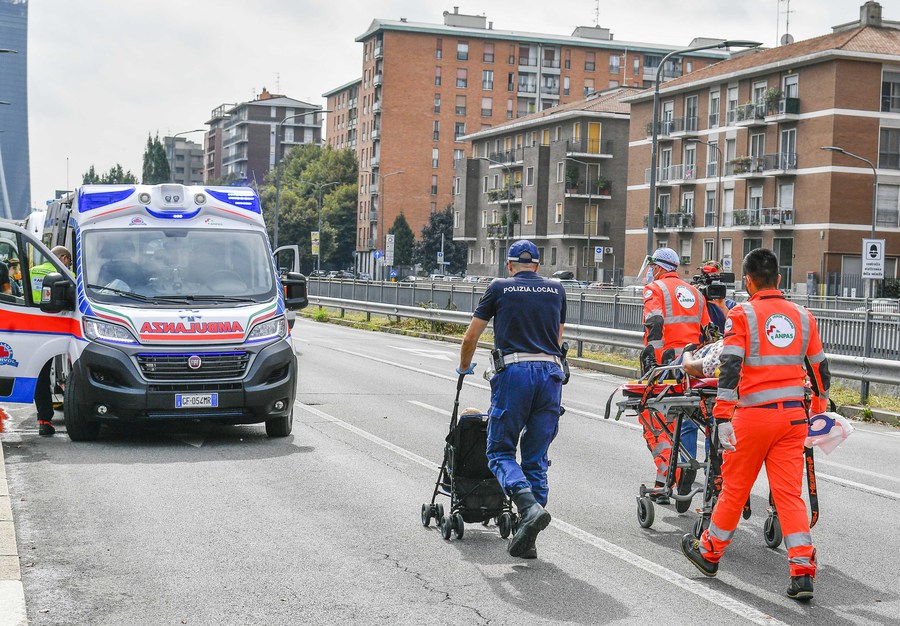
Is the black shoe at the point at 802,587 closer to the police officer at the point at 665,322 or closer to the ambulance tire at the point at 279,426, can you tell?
the police officer at the point at 665,322

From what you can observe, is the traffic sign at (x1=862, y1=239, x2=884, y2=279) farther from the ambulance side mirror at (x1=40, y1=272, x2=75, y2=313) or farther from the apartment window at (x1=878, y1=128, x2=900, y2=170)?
the apartment window at (x1=878, y1=128, x2=900, y2=170)

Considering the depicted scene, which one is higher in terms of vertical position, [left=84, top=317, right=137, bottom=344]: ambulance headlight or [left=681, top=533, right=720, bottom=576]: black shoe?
[left=84, top=317, right=137, bottom=344]: ambulance headlight

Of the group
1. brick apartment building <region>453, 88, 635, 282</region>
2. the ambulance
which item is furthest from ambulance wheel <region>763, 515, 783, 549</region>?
brick apartment building <region>453, 88, 635, 282</region>

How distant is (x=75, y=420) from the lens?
1102cm

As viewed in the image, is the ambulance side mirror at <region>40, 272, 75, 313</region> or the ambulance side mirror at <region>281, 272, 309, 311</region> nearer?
the ambulance side mirror at <region>40, 272, 75, 313</region>

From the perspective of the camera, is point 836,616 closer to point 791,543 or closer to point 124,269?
point 791,543

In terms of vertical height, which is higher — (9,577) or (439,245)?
(439,245)

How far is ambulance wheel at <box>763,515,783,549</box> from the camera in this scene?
7.30 metres

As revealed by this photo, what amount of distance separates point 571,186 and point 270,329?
78.9 meters

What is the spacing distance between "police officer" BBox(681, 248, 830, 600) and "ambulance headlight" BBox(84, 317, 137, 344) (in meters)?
6.21

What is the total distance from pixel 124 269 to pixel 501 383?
5.99 metres

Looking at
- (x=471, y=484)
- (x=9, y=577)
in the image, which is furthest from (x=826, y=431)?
(x=9, y=577)

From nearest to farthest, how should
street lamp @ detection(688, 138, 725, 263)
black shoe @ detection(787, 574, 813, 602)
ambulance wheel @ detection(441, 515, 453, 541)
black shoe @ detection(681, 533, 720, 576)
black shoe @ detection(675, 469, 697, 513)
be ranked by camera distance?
black shoe @ detection(787, 574, 813, 602) → black shoe @ detection(681, 533, 720, 576) → ambulance wheel @ detection(441, 515, 453, 541) → black shoe @ detection(675, 469, 697, 513) → street lamp @ detection(688, 138, 725, 263)

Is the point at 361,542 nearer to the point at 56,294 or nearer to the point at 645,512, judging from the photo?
the point at 645,512
